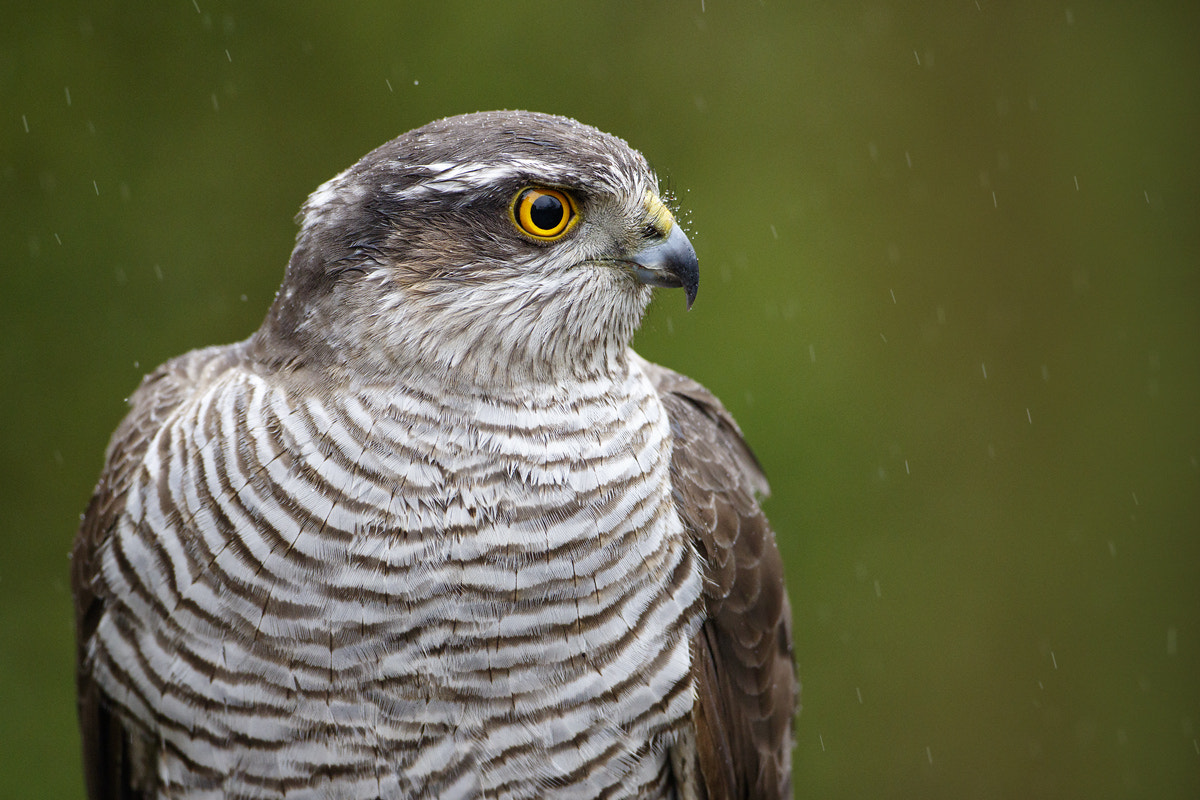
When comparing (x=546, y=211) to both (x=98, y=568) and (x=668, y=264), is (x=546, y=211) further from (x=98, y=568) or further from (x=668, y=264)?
(x=98, y=568)

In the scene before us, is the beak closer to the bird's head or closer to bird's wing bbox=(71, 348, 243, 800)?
the bird's head

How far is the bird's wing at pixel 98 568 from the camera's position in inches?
75.9

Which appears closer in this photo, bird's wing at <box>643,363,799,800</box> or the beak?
the beak

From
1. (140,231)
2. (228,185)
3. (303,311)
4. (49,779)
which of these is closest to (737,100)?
(228,185)

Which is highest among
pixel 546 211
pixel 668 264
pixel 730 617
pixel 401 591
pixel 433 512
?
pixel 546 211

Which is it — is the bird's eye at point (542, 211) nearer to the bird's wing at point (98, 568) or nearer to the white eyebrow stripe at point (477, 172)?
the white eyebrow stripe at point (477, 172)

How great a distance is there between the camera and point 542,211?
5.57 feet

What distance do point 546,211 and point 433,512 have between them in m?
0.50

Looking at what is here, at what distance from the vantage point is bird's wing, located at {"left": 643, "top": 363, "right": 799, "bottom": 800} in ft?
6.36

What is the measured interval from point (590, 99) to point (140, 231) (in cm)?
152

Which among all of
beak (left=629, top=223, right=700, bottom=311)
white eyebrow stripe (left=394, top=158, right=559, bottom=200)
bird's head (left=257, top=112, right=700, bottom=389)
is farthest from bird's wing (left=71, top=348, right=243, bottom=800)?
beak (left=629, top=223, right=700, bottom=311)

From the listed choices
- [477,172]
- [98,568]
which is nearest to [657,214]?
[477,172]

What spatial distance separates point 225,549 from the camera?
66.0 inches

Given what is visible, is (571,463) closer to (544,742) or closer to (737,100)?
(544,742)
